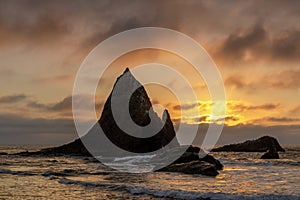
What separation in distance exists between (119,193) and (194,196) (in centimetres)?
510

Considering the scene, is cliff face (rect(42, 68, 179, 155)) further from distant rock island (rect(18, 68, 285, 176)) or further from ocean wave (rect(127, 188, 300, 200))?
ocean wave (rect(127, 188, 300, 200))

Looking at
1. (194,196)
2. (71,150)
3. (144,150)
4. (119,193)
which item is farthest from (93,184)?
(71,150)

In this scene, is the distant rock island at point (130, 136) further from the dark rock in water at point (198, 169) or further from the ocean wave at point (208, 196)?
the ocean wave at point (208, 196)

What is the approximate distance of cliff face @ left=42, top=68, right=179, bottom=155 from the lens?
8700cm

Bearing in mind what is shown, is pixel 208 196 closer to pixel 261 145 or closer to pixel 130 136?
pixel 130 136

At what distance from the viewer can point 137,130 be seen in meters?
89.7

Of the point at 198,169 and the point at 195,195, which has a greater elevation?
the point at 198,169

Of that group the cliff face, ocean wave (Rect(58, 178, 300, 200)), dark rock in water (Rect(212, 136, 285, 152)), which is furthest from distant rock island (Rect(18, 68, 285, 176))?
ocean wave (Rect(58, 178, 300, 200))

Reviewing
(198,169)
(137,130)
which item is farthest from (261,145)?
(198,169)

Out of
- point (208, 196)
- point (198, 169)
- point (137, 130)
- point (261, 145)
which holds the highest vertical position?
point (137, 130)

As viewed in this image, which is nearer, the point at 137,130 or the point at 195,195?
the point at 195,195

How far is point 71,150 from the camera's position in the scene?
339 feet

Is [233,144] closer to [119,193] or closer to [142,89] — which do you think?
[142,89]

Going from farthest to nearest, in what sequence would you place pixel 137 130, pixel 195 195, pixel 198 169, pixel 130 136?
pixel 130 136, pixel 137 130, pixel 198 169, pixel 195 195
